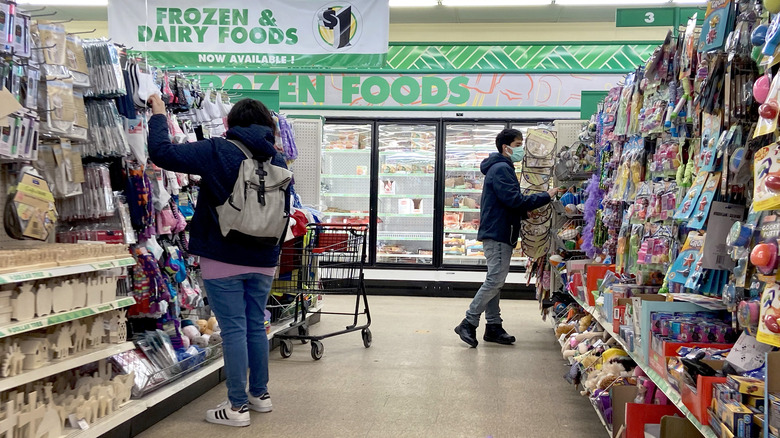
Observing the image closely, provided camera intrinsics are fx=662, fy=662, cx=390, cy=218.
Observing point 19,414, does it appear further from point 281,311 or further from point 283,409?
point 281,311

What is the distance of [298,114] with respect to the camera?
26.6ft

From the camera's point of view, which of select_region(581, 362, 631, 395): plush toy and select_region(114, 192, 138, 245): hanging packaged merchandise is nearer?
select_region(581, 362, 631, 395): plush toy

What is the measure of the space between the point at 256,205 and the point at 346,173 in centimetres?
554

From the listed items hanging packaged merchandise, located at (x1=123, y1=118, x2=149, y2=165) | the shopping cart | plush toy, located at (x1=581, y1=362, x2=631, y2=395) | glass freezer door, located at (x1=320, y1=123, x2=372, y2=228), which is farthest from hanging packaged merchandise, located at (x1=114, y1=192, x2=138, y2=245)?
glass freezer door, located at (x1=320, y1=123, x2=372, y2=228)

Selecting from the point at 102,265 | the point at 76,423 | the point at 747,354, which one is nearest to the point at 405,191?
the point at 102,265

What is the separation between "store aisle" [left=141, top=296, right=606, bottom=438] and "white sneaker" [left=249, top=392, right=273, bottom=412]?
0.05m

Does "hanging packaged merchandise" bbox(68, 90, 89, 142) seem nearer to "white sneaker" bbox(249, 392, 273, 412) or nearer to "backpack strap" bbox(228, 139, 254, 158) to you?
"backpack strap" bbox(228, 139, 254, 158)

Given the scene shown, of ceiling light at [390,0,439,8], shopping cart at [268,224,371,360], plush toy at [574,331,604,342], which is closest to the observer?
plush toy at [574,331,604,342]

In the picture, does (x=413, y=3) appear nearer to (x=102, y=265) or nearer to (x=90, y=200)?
(x=90, y=200)

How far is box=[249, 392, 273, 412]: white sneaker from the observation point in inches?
134

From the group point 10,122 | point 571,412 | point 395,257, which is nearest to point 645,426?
point 571,412

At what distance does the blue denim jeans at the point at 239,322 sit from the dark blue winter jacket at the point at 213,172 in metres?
0.13

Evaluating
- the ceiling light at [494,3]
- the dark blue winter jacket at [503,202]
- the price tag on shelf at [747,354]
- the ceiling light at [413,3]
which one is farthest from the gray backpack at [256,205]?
the ceiling light at [494,3]

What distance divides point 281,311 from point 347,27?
7.54 feet
